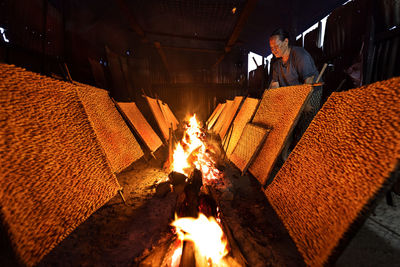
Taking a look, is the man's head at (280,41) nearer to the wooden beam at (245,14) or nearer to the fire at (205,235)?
the wooden beam at (245,14)

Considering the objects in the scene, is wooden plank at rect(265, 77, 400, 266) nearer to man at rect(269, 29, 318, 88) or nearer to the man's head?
man at rect(269, 29, 318, 88)

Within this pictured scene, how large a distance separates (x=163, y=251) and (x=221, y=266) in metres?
0.52

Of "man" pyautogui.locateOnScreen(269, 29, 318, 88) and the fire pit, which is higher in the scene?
"man" pyautogui.locateOnScreen(269, 29, 318, 88)

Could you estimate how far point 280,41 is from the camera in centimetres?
242

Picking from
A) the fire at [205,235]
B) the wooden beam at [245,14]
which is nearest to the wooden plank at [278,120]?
the fire at [205,235]

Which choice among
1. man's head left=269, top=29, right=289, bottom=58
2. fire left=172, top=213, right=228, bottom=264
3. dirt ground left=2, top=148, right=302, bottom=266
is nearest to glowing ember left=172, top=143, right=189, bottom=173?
dirt ground left=2, top=148, right=302, bottom=266

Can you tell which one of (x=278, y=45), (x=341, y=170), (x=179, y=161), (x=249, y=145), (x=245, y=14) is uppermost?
(x=245, y=14)

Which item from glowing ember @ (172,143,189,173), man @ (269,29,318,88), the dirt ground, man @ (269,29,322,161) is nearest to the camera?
the dirt ground

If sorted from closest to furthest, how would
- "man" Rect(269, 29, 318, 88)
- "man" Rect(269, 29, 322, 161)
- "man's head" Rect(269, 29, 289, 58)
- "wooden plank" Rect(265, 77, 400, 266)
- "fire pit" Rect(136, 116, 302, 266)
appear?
"wooden plank" Rect(265, 77, 400, 266) < "fire pit" Rect(136, 116, 302, 266) < "man" Rect(269, 29, 322, 161) < "man" Rect(269, 29, 318, 88) < "man's head" Rect(269, 29, 289, 58)

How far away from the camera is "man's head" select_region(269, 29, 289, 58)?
7.88ft

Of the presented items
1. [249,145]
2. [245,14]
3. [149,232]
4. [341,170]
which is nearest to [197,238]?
[149,232]

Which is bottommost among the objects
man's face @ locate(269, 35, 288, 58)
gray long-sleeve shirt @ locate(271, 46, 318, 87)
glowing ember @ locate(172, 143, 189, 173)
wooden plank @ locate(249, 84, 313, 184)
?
glowing ember @ locate(172, 143, 189, 173)

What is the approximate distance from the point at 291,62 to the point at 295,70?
16 centimetres

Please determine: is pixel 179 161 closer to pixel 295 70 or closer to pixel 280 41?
pixel 295 70
